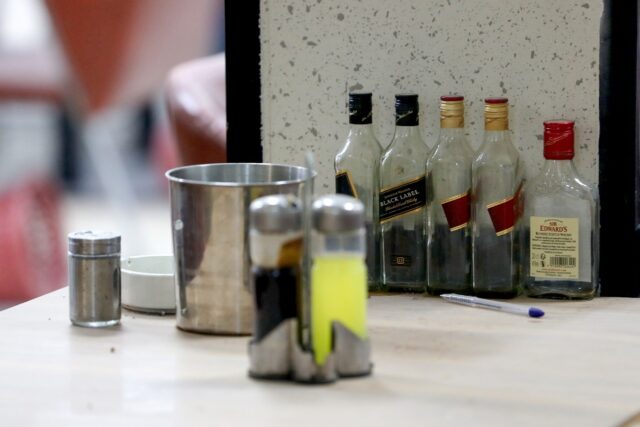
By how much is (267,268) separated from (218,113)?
1.67m

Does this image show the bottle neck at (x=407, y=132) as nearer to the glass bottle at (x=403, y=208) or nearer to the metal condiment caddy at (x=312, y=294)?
the glass bottle at (x=403, y=208)

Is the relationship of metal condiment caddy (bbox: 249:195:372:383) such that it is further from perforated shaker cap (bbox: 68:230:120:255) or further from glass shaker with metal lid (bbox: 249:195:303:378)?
perforated shaker cap (bbox: 68:230:120:255)

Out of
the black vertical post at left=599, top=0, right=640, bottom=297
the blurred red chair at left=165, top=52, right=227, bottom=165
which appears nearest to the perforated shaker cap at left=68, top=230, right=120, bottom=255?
the black vertical post at left=599, top=0, right=640, bottom=297

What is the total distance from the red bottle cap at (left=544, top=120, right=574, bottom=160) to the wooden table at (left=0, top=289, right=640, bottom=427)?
210mm

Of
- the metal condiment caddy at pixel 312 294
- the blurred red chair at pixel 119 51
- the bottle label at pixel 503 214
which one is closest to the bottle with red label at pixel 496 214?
the bottle label at pixel 503 214

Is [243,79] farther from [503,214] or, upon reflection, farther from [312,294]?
[312,294]

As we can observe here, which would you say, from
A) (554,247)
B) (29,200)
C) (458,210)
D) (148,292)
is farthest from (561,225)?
(29,200)

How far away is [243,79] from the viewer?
188 centimetres

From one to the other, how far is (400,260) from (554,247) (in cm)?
22

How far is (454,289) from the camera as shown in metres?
1.72

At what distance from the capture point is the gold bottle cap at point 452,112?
5.45 feet

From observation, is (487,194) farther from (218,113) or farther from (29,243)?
(29,243)

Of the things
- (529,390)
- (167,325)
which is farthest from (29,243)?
(529,390)

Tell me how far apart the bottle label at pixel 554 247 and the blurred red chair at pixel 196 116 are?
1250 millimetres
